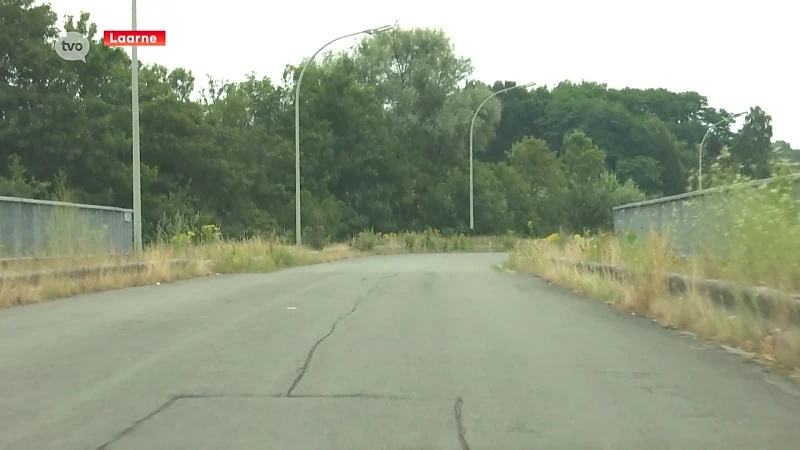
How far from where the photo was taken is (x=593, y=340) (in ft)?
35.1

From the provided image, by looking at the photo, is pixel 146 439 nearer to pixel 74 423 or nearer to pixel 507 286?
pixel 74 423

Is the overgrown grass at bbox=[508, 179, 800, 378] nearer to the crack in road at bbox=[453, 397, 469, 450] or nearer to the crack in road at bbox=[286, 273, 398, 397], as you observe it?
the crack in road at bbox=[453, 397, 469, 450]

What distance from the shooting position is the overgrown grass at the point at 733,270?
956 cm

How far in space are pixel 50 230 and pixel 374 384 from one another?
46.0 feet

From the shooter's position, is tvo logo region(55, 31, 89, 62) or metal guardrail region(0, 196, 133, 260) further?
tvo logo region(55, 31, 89, 62)

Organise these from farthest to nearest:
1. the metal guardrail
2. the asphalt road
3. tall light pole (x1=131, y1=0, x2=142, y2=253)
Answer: tall light pole (x1=131, y1=0, x2=142, y2=253), the metal guardrail, the asphalt road

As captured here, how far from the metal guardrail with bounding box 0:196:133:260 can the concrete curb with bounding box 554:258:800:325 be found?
465 inches

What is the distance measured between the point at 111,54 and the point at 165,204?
7.83 metres

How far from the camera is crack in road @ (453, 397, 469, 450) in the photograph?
5981 mm

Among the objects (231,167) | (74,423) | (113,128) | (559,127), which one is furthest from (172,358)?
(559,127)

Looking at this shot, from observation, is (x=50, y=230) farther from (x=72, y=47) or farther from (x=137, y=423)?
(x=72, y=47)

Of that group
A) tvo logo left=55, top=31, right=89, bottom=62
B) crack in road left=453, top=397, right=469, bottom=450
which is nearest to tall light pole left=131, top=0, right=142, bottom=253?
crack in road left=453, top=397, right=469, bottom=450

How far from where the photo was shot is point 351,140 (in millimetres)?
71000

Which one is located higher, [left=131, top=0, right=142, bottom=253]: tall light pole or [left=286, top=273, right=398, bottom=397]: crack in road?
[left=131, top=0, right=142, bottom=253]: tall light pole
